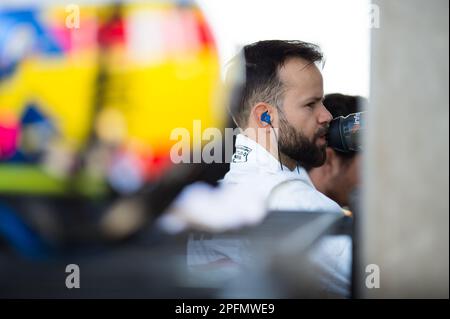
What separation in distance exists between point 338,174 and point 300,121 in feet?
0.89

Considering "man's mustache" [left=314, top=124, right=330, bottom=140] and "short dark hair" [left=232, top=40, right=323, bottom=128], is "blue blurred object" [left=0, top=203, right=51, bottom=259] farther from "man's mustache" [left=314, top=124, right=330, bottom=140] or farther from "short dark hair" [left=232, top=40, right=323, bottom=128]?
"man's mustache" [left=314, top=124, right=330, bottom=140]

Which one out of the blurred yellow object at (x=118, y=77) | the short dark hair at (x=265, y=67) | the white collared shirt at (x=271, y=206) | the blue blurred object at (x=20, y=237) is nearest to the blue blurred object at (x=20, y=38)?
the blurred yellow object at (x=118, y=77)

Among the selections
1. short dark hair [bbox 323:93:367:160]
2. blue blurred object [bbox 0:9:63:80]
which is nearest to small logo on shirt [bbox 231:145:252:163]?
short dark hair [bbox 323:93:367:160]

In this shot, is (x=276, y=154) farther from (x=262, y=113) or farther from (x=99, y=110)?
(x=99, y=110)

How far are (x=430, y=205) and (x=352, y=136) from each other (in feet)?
1.35

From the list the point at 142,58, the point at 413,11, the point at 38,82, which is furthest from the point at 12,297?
the point at 413,11

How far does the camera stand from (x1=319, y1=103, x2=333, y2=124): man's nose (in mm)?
2615

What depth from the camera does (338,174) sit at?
2.62m

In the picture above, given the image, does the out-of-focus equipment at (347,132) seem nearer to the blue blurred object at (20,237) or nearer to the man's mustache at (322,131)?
the man's mustache at (322,131)

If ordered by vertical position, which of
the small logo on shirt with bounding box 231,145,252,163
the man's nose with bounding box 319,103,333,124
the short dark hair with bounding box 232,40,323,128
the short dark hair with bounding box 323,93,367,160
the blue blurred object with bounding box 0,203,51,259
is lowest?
the blue blurred object with bounding box 0,203,51,259

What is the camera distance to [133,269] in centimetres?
265

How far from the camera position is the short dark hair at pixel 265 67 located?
8.57 feet

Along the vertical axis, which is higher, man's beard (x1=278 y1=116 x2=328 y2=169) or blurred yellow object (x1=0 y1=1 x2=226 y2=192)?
blurred yellow object (x1=0 y1=1 x2=226 y2=192)

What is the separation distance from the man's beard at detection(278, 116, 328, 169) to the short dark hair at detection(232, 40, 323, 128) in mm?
126
